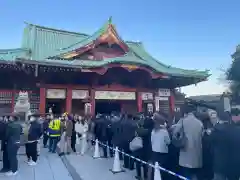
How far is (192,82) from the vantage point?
649 inches

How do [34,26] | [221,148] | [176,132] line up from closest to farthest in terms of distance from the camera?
[221,148], [176,132], [34,26]

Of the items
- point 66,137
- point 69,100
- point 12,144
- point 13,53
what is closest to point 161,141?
point 12,144

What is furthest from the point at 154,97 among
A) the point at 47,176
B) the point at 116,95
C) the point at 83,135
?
the point at 47,176

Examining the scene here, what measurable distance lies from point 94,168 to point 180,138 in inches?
155

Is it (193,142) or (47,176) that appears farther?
(47,176)

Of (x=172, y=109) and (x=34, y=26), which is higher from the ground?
(x=34, y=26)

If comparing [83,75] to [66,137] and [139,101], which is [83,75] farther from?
[66,137]

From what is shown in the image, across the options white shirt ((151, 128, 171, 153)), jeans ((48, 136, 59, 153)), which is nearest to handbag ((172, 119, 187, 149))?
white shirt ((151, 128, 171, 153))

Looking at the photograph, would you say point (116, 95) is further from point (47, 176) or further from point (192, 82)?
point (47, 176)

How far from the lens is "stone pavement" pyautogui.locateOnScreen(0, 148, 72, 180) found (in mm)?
6501

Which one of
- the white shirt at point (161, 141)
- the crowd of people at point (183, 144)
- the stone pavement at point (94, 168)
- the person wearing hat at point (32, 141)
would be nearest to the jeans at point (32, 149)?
the person wearing hat at point (32, 141)

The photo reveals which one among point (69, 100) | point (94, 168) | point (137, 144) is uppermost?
point (69, 100)

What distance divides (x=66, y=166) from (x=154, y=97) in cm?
1001

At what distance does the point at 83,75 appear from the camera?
13883mm
